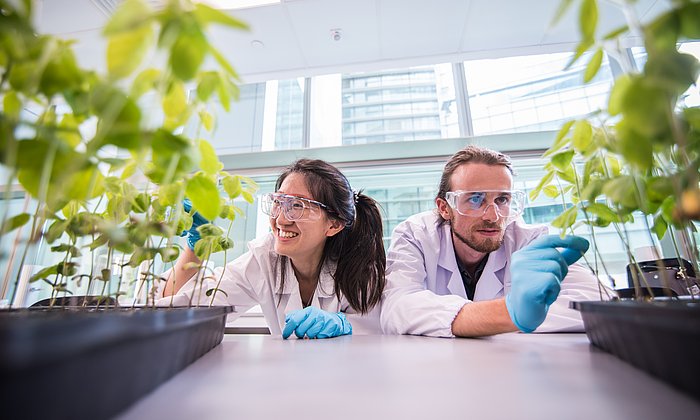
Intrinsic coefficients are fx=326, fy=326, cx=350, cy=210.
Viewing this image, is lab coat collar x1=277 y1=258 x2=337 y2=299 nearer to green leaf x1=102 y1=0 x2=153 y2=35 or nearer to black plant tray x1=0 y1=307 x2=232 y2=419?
black plant tray x1=0 y1=307 x2=232 y2=419

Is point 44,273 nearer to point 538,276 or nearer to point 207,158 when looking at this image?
point 207,158

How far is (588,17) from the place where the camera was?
313 millimetres

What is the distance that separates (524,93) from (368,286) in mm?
2692

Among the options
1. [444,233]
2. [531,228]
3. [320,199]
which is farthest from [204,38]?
[531,228]

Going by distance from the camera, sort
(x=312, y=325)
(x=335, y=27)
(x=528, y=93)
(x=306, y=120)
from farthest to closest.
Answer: (x=306, y=120), (x=528, y=93), (x=335, y=27), (x=312, y=325)

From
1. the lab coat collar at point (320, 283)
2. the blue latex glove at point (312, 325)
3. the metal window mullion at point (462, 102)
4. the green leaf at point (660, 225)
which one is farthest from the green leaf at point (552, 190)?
the metal window mullion at point (462, 102)

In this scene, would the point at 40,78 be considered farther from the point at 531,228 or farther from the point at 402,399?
the point at 531,228

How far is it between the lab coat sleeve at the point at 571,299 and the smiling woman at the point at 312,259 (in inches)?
23.2

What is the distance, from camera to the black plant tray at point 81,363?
0.18m

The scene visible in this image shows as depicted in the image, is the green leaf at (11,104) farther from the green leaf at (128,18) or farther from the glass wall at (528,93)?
the glass wall at (528,93)

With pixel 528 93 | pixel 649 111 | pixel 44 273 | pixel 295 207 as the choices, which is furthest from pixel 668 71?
pixel 528 93

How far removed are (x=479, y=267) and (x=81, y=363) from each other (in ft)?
5.37

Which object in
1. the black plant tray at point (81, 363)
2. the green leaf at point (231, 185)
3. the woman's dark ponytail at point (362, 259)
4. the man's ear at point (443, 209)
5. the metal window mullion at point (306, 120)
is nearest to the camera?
the black plant tray at point (81, 363)

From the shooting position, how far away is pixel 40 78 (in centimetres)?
29
